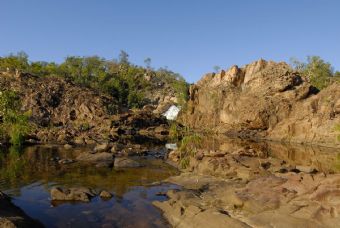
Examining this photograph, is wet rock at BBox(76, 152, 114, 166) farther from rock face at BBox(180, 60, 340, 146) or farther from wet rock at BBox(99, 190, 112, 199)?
rock face at BBox(180, 60, 340, 146)

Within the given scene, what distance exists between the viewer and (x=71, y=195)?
24.4 meters

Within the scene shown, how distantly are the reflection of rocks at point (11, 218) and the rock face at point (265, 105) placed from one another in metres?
72.8

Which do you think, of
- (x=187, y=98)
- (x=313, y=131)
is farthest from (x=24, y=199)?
(x=187, y=98)

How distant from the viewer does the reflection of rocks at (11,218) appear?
14578mm

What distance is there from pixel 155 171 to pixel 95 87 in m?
Result: 109

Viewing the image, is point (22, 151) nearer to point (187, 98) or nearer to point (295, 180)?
point (295, 180)

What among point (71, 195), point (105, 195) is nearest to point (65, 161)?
point (105, 195)

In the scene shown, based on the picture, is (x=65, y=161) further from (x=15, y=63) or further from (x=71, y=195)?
(x=15, y=63)

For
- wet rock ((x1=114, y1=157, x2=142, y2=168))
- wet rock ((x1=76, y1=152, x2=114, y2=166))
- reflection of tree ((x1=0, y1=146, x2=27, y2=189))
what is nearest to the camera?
reflection of tree ((x1=0, y1=146, x2=27, y2=189))

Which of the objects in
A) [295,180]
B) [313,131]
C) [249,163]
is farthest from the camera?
[313,131]

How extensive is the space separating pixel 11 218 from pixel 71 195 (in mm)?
9087

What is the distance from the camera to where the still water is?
20391mm

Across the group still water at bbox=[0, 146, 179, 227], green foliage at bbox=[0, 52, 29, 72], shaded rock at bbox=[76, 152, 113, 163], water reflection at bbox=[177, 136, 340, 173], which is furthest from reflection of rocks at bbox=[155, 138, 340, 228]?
green foliage at bbox=[0, 52, 29, 72]

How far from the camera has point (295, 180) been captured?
860 inches
